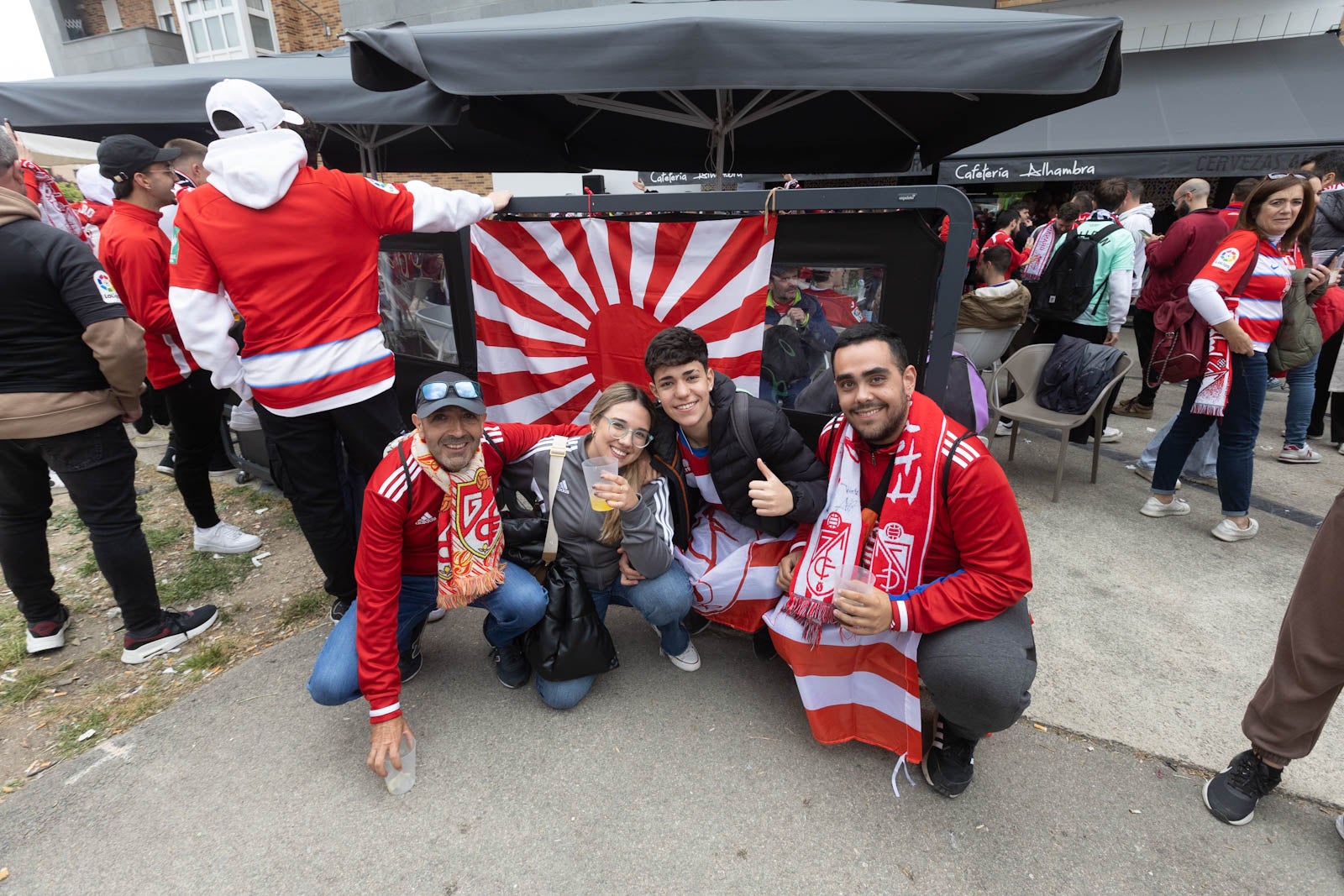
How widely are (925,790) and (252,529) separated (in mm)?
3705

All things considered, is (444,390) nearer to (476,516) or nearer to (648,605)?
(476,516)

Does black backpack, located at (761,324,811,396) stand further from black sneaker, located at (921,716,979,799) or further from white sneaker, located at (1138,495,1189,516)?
white sneaker, located at (1138,495,1189,516)

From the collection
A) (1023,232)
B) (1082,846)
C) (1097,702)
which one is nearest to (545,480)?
(1082,846)

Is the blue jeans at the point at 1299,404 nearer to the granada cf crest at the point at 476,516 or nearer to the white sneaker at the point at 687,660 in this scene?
the white sneaker at the point at 687,660

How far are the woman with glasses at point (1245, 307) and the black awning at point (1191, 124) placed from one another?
502 cm

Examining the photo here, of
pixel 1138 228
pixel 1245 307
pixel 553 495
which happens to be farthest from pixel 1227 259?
pixel 553 495

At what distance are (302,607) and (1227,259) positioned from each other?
4598 millimetres

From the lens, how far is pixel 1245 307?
10.1ft

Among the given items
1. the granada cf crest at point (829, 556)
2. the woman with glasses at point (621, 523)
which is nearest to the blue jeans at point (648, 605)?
the woman with glasses at point (621, 523)

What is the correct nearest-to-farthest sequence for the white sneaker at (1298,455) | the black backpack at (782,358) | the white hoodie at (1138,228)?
the black backpack at (782,358) → the white sneaker at (1298,455) → the white hoodie at (1138,228)

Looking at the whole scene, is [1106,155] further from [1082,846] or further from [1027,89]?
[1082,846]

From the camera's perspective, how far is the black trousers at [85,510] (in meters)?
2.35

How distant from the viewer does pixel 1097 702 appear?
2.30m

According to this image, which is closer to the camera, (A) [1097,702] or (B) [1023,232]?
(A) [1097,702]
